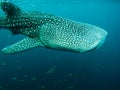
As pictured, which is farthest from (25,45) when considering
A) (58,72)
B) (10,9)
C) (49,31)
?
(58,72)

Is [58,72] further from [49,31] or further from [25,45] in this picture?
[49,31]

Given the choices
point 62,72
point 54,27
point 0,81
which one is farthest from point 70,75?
point 54,27

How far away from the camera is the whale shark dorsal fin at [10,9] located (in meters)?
2.48

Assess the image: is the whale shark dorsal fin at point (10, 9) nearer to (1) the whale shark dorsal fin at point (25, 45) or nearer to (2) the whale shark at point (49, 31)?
(2) the whale shark at point (49, 31)

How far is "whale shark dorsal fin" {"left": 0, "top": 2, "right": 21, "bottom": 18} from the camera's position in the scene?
248 cm

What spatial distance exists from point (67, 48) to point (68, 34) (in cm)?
18

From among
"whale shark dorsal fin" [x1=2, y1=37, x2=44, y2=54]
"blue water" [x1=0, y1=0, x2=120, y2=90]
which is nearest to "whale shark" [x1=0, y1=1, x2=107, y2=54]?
"whale shark dorsal fin" [x1=2, y1=37, x2=44, y2=54]

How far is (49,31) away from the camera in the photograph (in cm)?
236

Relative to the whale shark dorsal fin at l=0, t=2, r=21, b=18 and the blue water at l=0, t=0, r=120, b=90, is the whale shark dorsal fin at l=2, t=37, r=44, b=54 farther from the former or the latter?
the blue water at l=0, t=0, r=120, b=90

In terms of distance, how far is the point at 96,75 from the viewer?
1678 centimetres

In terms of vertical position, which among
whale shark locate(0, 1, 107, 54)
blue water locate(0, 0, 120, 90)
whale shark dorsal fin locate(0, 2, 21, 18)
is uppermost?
whale shark dorsal fin locate(0, 2, 21, 18)

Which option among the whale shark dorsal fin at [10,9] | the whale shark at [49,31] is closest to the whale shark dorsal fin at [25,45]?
the whale shark at [49,31]

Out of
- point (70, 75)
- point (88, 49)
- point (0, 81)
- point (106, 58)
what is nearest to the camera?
point (88, 49)

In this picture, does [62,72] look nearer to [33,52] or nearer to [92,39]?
[33,52]
